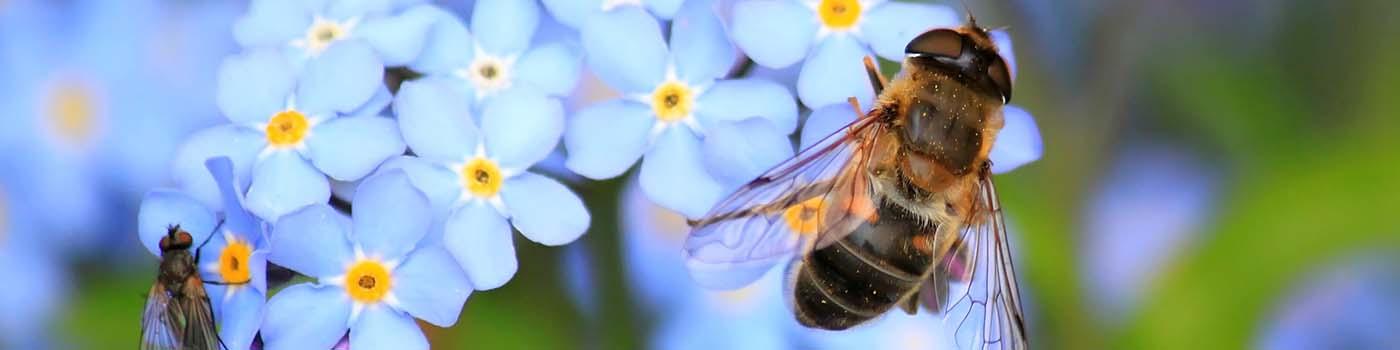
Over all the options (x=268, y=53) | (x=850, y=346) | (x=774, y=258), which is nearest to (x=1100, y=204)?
(x=850, y=346)

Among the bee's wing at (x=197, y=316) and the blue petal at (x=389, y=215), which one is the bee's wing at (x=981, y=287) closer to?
the blue petal at (x=389, y=215)

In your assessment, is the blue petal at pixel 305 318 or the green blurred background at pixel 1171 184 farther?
the green blurred background at pixel 1171 184

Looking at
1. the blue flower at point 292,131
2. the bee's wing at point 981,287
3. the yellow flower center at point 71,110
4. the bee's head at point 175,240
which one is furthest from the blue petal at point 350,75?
the yellow flower center at point 71,110

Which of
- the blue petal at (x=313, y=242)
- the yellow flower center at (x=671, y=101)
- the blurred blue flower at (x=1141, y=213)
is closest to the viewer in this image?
the blue petal at (x=313, y=242)

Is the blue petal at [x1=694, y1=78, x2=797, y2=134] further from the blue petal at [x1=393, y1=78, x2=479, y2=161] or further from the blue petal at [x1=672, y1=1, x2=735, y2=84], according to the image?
the blue petal at [x1=393, y1=78, x2=479, y2=161]

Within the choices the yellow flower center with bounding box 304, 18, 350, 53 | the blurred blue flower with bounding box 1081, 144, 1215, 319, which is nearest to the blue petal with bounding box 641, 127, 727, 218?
the yellow flower center with bounding box 304, 18, 350, 53

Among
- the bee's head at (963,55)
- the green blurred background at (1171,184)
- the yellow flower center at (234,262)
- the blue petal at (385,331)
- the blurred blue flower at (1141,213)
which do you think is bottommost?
the blurred blue flower at (1141,213)
